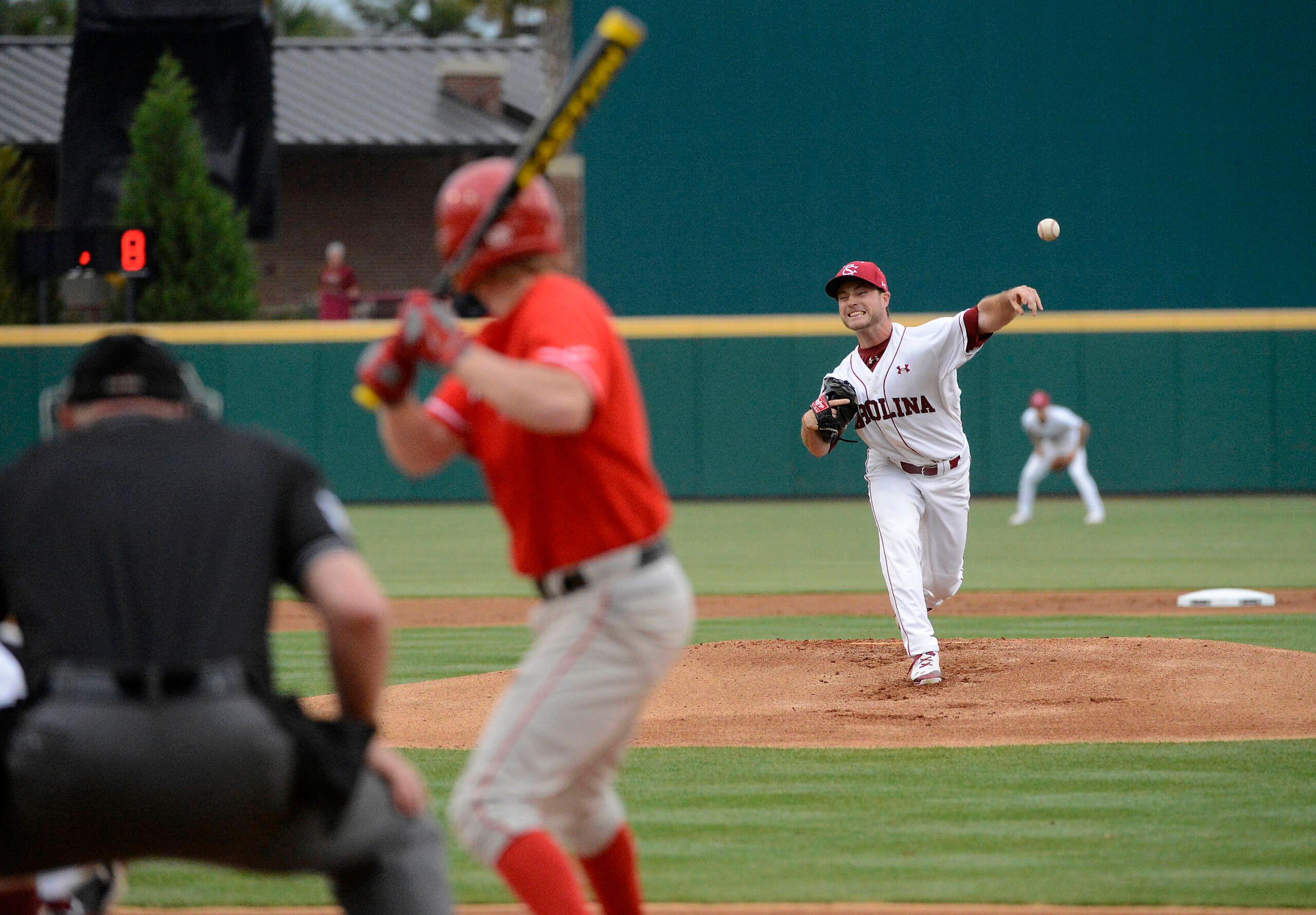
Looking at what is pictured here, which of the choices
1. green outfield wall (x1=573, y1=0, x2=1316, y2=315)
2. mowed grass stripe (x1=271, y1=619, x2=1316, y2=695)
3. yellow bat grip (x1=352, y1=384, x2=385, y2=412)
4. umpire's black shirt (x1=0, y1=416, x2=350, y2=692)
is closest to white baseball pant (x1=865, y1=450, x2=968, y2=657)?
mowed grass stripe (x1=271, y1=619, x2=1316, y2=695)

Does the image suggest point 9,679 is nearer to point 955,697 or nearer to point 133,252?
point 955,697

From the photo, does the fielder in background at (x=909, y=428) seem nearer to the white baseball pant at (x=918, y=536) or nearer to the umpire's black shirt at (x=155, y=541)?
the white baseball pant at (x=918, y=536)

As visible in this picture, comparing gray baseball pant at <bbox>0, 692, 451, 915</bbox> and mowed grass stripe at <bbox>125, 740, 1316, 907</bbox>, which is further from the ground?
gray baseball pant at <bbox>0, 692, 451, 915</bbox>

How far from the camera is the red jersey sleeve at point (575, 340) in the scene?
2996mm

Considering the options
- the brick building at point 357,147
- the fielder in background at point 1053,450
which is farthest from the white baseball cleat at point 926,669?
the brick building at point 357,147

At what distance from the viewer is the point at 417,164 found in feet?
98.5

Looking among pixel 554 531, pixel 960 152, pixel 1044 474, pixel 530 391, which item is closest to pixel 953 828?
pixel 554 531

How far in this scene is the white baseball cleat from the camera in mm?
7359

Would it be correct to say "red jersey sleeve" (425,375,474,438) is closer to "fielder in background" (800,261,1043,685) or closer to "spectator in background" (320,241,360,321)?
"fielder in background" (800,261,1043,685)

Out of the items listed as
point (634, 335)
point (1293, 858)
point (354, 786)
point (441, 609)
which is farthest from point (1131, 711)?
point (634, 335)

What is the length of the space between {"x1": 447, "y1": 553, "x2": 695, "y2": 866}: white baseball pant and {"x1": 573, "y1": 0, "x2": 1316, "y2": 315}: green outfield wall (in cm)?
A: 2340

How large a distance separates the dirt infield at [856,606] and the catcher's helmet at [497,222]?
8231mm

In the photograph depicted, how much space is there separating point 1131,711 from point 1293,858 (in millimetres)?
2449

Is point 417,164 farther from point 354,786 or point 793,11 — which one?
point 354,786
